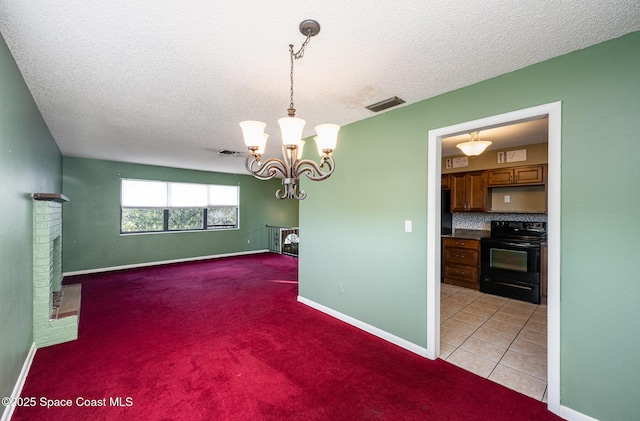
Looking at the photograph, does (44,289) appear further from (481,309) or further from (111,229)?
(481,309)

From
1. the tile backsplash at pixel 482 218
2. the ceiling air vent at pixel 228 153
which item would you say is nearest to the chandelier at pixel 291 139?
the ceiling air vent at pixel 228 153

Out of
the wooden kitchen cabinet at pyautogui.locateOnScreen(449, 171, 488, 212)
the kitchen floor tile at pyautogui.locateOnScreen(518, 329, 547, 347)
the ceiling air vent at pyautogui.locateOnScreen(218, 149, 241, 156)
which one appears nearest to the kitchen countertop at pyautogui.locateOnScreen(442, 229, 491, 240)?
the wooden kitchen cabinet at pyautogui.locateOnScreen(449, 171, 488, 212)

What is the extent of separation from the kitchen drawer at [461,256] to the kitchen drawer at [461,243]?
5 centimetres

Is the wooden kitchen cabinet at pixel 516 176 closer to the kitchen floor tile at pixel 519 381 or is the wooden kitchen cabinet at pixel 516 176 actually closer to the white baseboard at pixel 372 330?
the kitchen floor tile at pixel 519 381

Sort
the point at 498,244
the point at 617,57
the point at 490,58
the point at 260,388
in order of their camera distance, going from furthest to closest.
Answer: the point at 498,244
the point at 260,388
the point at 490,58
the point at 617,57

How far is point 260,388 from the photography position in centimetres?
211

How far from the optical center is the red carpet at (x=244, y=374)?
1877 mm

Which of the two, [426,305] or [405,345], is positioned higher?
[426,305]

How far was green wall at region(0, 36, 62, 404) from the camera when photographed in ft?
5.71

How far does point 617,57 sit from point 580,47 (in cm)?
20

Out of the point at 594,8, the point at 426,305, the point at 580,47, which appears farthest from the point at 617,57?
the point at 426,305

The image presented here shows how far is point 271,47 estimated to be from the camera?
70.5 inches

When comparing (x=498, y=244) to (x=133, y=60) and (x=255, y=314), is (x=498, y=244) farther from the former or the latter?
(x=133, y=60)

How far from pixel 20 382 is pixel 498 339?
427 centimetres
